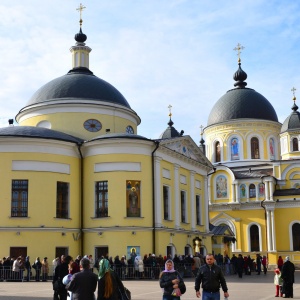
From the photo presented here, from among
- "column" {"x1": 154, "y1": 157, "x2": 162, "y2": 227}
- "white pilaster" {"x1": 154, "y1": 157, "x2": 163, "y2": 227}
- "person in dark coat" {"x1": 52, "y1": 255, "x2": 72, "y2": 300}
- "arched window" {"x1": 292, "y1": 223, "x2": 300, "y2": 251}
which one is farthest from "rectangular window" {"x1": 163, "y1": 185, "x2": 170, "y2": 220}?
"person in dark coat" {"x1": 52, "y1": 255, "x2": 72, "y2": 300}

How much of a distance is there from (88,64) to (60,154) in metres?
11.7

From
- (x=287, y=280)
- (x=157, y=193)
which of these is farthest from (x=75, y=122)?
(x=287, y=280)

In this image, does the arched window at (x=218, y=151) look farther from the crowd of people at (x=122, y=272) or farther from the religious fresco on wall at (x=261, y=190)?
the crowd of people at (x=122, y=272)

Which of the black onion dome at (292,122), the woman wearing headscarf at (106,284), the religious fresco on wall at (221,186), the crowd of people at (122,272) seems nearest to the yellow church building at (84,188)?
the crowd of people at (122,272)

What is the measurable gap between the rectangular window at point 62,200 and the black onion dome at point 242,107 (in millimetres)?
30634

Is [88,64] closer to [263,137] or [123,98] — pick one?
[123,98]

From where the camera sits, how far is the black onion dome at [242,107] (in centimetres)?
5888

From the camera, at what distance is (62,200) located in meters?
31.8

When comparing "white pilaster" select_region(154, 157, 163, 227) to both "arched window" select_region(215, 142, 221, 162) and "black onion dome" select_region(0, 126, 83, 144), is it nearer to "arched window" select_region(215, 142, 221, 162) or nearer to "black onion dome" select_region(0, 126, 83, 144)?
"black onion dome" select_region(0, 126, 83, 144)

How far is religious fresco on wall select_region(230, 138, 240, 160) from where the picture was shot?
58469 millimetres

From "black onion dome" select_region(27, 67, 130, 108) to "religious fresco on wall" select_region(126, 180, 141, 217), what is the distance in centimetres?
723

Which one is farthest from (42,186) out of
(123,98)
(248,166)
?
(248,166)

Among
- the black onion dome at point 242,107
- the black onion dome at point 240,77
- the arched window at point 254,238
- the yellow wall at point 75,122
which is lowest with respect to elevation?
the arched window at point 254,238

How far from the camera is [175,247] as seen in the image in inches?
1372
